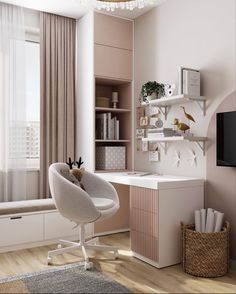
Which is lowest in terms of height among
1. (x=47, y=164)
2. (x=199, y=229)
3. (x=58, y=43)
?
(x=199, y=229)

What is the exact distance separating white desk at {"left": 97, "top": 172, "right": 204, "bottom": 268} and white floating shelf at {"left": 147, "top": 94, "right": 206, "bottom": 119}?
74 centimetres

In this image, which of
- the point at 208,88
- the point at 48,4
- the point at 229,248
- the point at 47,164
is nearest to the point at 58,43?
the point at 48,4

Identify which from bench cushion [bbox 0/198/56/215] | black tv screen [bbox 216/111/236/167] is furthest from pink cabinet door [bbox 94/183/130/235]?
black tv screen [bbox 216/111/236/167]

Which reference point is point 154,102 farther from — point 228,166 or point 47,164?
point 47,164

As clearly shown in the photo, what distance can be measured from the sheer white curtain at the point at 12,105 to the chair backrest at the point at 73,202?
1.06 meters

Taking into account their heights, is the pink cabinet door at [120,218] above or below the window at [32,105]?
Answer: below

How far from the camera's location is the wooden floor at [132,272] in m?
2.36

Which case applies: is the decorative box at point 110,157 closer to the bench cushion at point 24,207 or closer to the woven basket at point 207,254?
the bench cushion at point 24,207

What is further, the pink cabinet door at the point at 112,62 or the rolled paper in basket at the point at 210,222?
the pink cabinet door at the point at 112,62

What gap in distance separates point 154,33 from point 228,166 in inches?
72.8

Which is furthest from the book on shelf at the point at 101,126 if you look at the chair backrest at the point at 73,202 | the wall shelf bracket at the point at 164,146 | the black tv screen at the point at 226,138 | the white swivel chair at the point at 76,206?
the black tv screen at the point at 226,138

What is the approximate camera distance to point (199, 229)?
2.77 m

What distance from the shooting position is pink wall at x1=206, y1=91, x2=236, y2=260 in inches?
111

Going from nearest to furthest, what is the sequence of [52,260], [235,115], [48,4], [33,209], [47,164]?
[235,115]
[52,260]
[33,209]
[48,4]
[47,164]
